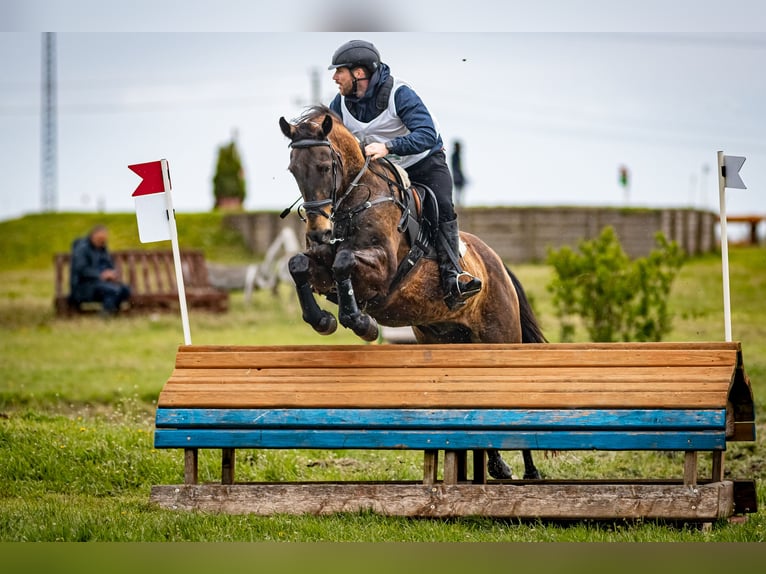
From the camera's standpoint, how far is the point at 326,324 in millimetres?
5844

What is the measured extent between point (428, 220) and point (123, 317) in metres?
9.86

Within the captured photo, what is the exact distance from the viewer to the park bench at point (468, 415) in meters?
5.21

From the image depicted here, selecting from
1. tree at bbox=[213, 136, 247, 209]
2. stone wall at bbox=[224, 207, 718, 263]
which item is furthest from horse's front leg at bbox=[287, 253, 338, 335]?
tree at bbox=[213, 136, 247, 209]

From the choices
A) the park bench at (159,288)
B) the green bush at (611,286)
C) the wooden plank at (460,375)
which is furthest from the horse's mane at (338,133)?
the park bench at (159,288)

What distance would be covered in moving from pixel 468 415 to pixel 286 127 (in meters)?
1.64

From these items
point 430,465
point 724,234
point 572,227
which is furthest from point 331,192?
point 572,227

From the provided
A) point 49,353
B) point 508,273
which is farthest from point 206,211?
point 508,273

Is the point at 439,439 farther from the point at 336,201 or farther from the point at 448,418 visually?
the point at 336,201

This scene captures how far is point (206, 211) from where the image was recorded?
25219 millimetres

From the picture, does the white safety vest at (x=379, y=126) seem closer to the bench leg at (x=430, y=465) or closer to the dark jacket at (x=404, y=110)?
the dark jacket at (x=404, y=110)

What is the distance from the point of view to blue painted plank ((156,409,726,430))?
5.15 meters

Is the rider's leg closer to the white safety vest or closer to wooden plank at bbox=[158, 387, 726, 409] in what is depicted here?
the white safety vest

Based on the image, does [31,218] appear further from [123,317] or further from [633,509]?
[633,509]

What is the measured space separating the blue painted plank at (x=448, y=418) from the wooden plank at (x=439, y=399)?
0.03 metres
